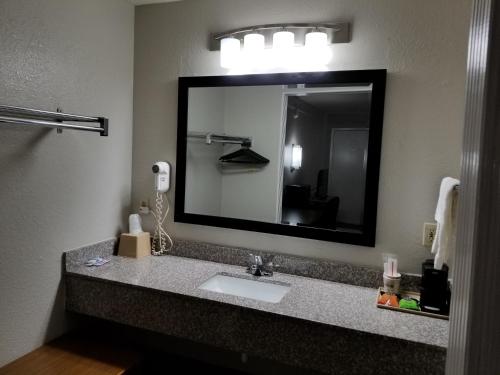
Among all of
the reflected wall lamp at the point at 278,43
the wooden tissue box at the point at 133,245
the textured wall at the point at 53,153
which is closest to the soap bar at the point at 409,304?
the reflected wall lamp at the point at 278,43

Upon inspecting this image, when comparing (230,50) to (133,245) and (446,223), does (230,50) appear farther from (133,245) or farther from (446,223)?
(446,223)

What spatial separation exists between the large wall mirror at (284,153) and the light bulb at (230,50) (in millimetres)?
96

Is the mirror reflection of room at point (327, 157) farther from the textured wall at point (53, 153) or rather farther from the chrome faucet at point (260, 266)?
the textured wall at point (53, 153)

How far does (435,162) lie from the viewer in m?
1.61

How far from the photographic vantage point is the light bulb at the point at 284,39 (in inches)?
69.4

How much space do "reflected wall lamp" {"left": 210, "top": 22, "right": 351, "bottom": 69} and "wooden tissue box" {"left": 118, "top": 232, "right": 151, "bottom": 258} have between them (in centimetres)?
105

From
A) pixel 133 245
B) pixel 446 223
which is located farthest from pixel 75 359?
pixel 446 223

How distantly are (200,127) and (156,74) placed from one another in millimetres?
410

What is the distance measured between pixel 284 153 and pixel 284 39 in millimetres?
545

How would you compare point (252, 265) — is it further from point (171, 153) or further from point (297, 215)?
point (171, 153)

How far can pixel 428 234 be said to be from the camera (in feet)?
5.35

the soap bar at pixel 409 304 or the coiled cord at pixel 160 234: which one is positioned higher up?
the coiled cord at pixel 160 234

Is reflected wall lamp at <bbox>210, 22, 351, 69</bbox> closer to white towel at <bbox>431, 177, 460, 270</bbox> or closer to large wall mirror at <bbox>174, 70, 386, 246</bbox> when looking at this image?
large wall mirror at <bbox>174, 70, 386, 246</bbox>

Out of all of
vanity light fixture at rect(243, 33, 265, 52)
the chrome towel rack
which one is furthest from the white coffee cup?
vanity light fixture at rect(243, 33, 265, 52)
